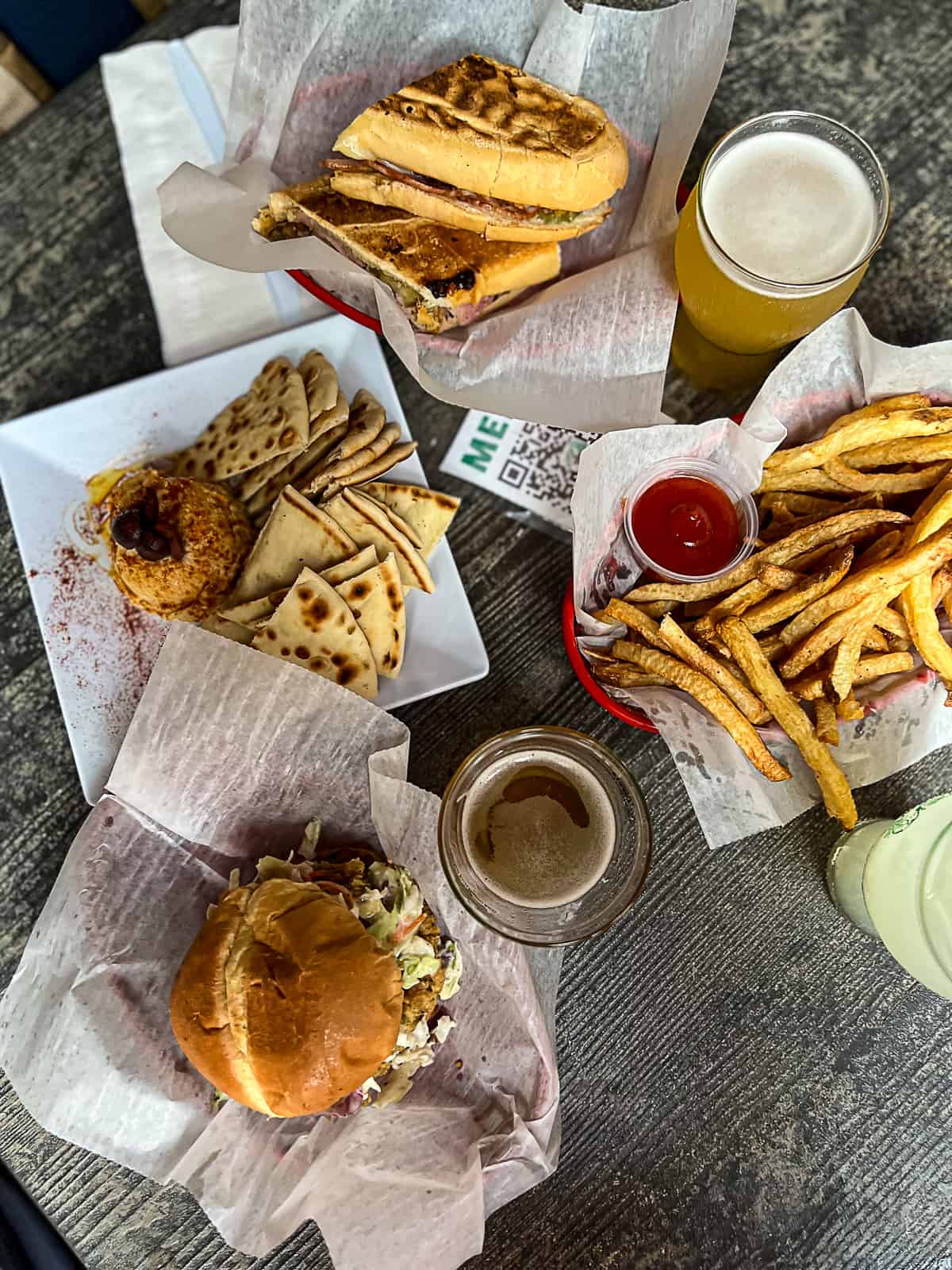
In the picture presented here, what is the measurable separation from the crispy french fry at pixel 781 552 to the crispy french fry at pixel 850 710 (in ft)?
0.60

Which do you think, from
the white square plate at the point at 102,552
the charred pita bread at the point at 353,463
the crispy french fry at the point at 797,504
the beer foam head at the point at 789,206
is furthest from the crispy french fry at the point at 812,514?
the charred pita bread at the point at 353,463

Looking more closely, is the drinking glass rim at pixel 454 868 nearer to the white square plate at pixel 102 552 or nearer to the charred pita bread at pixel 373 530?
the white square plate at pixel 102 552

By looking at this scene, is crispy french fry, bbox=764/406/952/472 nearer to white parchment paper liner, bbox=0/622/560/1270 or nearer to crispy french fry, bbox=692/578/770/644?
crispy french fry, bbox=692/578/770/644

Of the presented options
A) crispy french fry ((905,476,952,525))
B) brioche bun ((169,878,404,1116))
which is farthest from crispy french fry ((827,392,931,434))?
brioche bun ((169,878,404,1116))

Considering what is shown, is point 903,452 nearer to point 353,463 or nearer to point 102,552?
point 353,463

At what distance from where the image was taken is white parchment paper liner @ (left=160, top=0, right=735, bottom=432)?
1.32 m

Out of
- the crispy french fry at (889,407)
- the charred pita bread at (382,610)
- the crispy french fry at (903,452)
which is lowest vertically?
the crispy french fry at (903,452)

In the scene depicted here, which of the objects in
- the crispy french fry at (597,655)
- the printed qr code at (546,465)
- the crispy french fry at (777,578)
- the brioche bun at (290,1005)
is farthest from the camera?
the printed qr code at (546,465)

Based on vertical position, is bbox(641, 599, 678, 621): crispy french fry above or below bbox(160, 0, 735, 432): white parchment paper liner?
below

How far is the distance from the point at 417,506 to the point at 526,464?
0.71 ft

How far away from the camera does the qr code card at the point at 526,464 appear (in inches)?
58.9

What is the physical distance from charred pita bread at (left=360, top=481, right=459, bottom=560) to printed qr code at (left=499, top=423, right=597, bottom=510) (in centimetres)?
15

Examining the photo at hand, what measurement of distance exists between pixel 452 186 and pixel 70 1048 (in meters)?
A: 1.35

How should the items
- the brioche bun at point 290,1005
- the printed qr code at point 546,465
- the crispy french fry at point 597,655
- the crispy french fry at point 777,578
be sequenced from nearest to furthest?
the brioche bun at point 290,1005, the crispy french fry at point 777,578, the crispy french fry at point 597,655, the printed qr code at point 546,465
